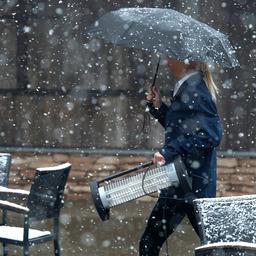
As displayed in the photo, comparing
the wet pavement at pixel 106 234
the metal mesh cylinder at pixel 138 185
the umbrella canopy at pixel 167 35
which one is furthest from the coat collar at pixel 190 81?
the wet pavement at pixel 106 234

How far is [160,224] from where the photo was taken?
6230mm

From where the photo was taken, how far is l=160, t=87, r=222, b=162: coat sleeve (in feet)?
19.9

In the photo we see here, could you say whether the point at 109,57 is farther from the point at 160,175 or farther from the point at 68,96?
the point at 160,175

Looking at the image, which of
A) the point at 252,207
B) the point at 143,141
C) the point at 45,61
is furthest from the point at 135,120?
the point at 252,207

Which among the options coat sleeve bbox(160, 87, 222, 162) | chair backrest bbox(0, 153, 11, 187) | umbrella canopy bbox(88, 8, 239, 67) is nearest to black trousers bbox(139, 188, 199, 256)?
coat sleeve bbox(160, 87, 222, 162)

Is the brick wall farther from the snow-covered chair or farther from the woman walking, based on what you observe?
the snow-covered chair

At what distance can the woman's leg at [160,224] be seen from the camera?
622 centimetres

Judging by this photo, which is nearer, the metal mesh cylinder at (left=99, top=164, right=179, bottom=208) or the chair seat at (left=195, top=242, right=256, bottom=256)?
the chair seat at (left=195, top=242, right=256, bottom=256)

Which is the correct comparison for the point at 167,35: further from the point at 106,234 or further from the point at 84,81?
the point at 84,81

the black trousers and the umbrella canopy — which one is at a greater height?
the umbrella canopy

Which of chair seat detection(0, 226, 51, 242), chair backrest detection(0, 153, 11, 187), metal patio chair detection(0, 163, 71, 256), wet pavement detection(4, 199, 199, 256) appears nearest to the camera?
metal patio chair detection(0, 163, 71, 256)

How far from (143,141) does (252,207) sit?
5.68 m

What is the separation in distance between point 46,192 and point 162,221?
3.05ft


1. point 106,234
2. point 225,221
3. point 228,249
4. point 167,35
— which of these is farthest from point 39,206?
point 106,234
